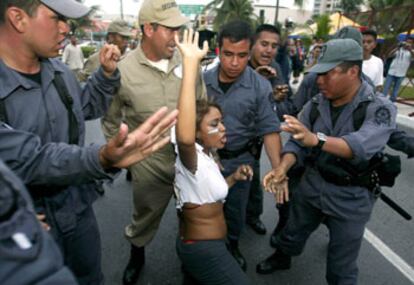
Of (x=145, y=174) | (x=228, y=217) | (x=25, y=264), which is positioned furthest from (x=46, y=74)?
(x=228, y=217)

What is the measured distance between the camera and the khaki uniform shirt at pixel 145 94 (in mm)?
2338

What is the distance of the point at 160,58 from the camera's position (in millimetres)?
2385

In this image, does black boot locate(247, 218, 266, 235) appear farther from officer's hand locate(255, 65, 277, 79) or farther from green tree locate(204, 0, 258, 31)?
green tree locate(204, 0, 258, 31)

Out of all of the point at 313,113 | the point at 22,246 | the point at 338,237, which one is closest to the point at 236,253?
the point at 338,237

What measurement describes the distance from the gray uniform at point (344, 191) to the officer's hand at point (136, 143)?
43.8 inches

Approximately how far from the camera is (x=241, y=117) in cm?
257

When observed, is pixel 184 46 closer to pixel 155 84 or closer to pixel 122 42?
pixel 155 84

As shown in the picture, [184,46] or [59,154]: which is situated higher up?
[184,46]

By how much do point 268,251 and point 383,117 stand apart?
5.57 feet

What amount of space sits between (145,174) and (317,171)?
123 cm

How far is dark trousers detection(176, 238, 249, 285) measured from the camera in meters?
1.77

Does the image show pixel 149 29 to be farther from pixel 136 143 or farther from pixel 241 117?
pixel 136 143

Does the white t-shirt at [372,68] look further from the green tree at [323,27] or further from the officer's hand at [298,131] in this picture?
the green tree at [323,27]

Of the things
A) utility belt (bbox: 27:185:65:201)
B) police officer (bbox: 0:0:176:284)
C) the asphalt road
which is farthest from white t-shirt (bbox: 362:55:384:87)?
utility belt (bbox: 27:185:65:201)
